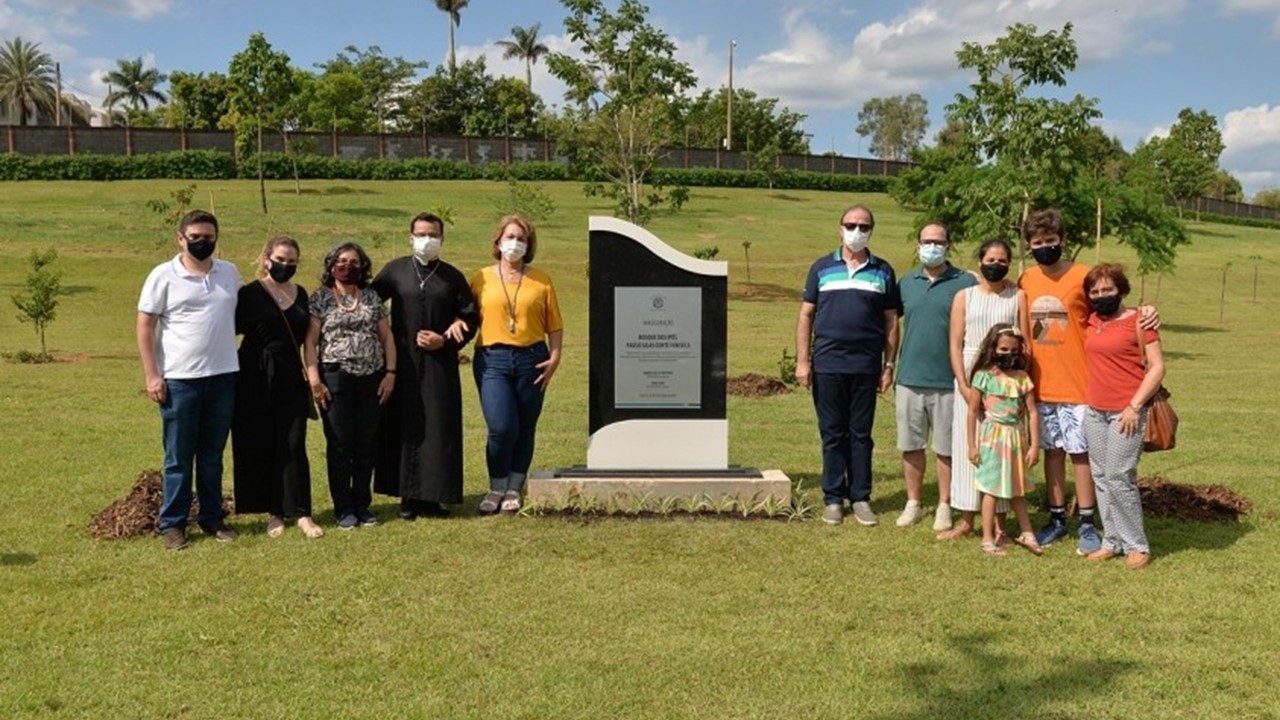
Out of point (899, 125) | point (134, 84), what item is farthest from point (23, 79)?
point (899, 125)

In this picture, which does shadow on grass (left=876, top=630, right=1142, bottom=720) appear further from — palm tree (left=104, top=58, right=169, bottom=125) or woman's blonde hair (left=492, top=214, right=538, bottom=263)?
palm tree (left=104, top=58, right=169, bottom=125)

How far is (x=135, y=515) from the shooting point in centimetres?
612

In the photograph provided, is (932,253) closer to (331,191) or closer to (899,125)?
Result: (331,191)

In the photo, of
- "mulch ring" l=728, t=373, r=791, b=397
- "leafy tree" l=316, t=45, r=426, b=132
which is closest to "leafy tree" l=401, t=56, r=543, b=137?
"leafy tree" l=316, t=45, r=426, b=132

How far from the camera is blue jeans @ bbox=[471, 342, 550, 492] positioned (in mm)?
6434

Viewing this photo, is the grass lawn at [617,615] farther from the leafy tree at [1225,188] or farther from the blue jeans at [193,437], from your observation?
the leafy tree at [1225,188]

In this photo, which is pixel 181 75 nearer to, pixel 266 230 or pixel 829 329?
pixel 266 230

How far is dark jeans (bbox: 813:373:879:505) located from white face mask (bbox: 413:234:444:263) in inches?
93.5

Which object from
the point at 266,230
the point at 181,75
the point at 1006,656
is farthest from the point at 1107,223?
the point at 181,75

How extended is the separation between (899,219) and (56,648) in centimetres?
4900

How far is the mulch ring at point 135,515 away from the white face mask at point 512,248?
2207 mm

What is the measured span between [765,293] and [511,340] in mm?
22556

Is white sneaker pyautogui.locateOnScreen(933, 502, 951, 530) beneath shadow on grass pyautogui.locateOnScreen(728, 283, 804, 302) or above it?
beneath

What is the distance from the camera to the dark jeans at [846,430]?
6.35 m
